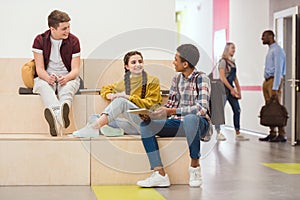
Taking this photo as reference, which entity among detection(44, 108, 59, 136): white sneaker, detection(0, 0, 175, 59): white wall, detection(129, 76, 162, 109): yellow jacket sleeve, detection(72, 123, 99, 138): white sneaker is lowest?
detection(72, 123, 99, 138): white sneaker

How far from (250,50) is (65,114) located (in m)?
6.29

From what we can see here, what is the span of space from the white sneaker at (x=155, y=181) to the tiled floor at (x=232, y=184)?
5cm

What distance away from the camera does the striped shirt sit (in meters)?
3.89

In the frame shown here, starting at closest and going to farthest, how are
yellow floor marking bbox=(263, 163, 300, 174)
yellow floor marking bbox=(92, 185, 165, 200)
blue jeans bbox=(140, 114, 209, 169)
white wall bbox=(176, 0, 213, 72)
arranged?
yellow floor marking bbox=(92, 185, 165, 200) → blue jeans bbox=(140, 114, 209, 169) → yellow floor marking bbox=(263, 163, 300, 174) → white wall bbox=(176, 0, 213, 72)

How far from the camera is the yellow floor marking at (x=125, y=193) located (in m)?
3.57

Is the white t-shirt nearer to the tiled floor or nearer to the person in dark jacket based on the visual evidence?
the person in dark jacket

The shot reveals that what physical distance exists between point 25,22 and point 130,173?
2.17m

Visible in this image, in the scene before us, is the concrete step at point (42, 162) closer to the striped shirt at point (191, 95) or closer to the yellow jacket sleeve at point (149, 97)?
the yellow jacket sleeve at point (149, 97)

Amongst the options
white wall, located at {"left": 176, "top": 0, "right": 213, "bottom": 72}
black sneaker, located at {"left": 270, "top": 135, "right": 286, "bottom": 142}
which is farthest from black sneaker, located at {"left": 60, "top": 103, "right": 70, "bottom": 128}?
white wall, located at {"left": 176, "top": 0, "right": 213, "bottom": 72}

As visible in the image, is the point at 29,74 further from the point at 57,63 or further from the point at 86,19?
the point at 86,19

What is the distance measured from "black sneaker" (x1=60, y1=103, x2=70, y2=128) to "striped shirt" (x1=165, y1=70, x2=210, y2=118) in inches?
28.0

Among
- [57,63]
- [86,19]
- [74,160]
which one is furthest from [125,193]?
[86,19]

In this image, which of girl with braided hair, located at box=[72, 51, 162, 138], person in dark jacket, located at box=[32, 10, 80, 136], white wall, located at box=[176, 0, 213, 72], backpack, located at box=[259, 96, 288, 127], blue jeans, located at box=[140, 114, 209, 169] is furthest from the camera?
white wall, located at box=[176, 0, 213, 72]

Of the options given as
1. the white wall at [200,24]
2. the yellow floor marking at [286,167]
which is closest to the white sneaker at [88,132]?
the yellow floor marking at [286,167]
